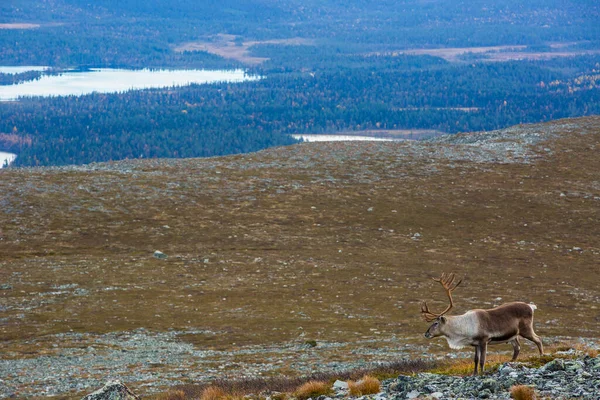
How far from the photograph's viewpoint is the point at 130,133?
649 ft

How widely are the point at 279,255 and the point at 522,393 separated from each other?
25.4 metres

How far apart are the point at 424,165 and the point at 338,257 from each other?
69.6ft

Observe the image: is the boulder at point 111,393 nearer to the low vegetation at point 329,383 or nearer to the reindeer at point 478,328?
the low vegetation at point 329,383

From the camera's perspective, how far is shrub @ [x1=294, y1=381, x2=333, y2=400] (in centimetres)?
2006

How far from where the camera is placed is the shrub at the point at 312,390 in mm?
20062

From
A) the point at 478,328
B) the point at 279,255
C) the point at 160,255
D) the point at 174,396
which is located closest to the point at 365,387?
the point at 478,328

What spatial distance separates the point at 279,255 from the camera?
42.1 m

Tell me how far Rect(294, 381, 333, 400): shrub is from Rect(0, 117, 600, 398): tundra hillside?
Result: 4782mm

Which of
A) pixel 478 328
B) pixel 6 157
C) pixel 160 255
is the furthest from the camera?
pixel 6 157

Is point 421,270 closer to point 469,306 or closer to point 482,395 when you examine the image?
point 469,306

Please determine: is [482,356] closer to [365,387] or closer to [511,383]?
[511,383]

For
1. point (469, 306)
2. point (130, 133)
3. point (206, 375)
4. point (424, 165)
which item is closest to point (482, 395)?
point (206, 375)

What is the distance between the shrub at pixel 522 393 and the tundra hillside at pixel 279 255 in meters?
5.97

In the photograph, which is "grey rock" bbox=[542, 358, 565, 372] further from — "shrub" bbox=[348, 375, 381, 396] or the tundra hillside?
the tundra hillside
